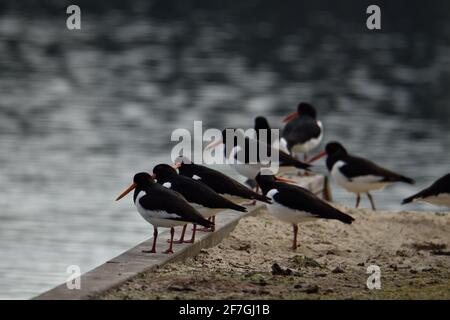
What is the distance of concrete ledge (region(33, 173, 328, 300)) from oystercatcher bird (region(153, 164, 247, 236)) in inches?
15.4

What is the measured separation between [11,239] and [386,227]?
5.73 m

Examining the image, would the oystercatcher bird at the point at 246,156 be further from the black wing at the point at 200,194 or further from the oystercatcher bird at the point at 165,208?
the oystercatcher bird at the point at 165,208

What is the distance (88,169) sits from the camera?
23.0 m

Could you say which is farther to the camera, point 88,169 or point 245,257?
point 88,169

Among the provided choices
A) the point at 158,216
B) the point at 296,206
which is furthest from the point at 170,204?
the point at 296,206

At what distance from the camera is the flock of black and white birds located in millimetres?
11281

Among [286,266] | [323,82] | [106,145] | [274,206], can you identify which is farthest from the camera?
[323,82]

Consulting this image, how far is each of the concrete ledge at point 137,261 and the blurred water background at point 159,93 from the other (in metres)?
2.55

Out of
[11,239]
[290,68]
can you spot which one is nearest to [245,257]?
[11,239]

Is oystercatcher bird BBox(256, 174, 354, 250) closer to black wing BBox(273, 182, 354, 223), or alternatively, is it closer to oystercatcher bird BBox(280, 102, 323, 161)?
black wing BBox(273, 182, 354, 223)

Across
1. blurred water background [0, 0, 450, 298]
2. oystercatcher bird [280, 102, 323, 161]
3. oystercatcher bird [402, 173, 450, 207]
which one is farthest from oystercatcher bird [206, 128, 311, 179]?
blurred water background [0, 0, 450, 298]

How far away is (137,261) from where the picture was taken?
35.8 feet

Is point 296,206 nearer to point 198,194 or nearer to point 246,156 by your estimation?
point 198,194
